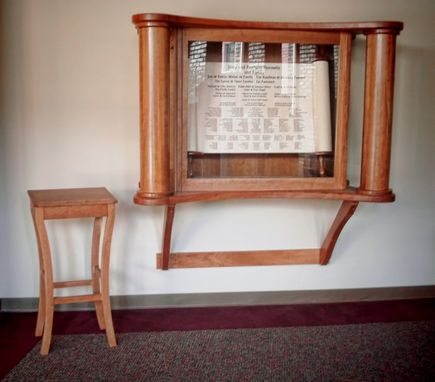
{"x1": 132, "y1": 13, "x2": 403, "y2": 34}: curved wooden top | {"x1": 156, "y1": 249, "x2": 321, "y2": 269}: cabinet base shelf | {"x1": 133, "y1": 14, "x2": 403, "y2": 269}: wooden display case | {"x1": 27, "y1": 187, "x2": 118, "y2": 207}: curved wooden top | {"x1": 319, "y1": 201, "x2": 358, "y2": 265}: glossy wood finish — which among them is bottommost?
{"x1": 156, "y1": 249, "x2": 321, "y2": 269}: cabinet base shelf

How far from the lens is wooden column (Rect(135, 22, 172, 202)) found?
2.73 metres

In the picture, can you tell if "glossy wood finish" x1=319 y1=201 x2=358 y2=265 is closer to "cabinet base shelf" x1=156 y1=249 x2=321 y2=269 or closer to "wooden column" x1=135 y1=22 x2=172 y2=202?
"cabinet base shelf" x1=156 y1=249 x2=321 y2=269

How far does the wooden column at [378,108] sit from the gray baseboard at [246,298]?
95 cm

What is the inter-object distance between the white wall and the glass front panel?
0.46 meters

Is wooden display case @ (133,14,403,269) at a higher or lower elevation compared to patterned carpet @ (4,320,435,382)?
higher

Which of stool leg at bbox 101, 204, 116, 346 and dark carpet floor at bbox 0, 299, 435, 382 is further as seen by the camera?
stool leg at bbox 101, 204, 116, 346

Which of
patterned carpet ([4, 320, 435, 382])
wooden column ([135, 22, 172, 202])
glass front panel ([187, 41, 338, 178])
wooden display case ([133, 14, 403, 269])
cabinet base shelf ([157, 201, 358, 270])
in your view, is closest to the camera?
patterned carpet ([4, 320, 435, 382])

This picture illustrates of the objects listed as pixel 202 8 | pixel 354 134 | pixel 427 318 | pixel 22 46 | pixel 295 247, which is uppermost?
pixel 202 8

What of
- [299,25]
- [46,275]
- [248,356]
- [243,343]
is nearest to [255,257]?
[243,343]

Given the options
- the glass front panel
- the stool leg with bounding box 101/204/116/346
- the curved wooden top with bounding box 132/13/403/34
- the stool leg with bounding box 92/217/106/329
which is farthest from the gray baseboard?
the curved wooden top with bounding box 132/13/403/34

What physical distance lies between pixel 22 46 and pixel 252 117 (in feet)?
4.64

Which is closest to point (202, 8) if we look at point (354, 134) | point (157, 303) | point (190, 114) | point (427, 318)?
point (190, 114)

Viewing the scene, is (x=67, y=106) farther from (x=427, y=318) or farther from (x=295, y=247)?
(x=427, y=318)

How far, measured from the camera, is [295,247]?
141 inches
